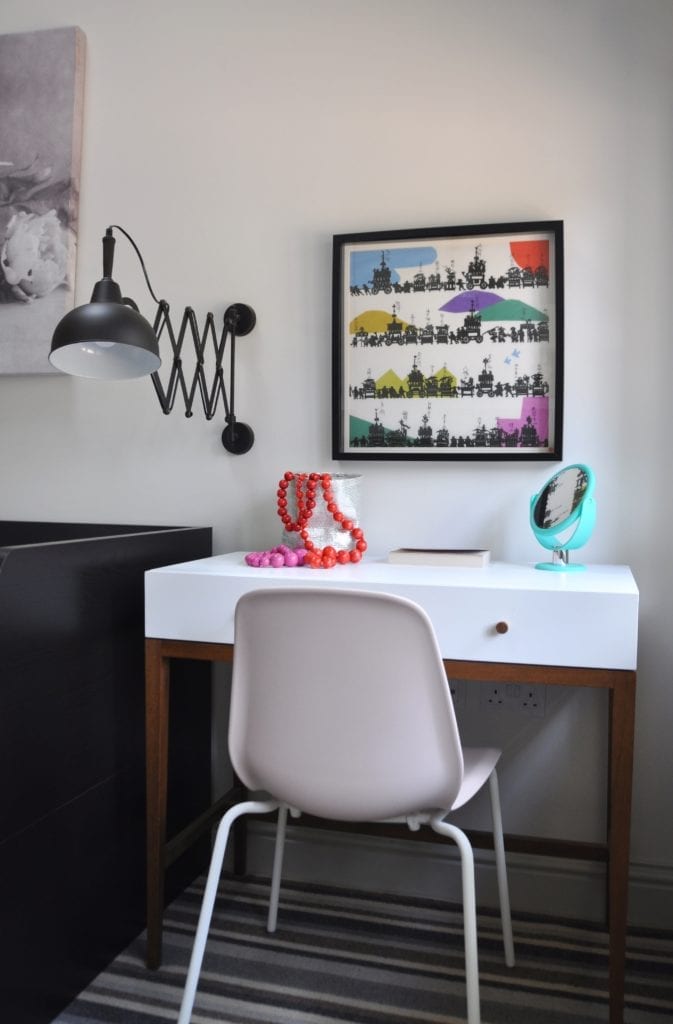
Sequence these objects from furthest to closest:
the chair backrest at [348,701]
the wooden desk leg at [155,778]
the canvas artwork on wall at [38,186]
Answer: the canvas artwork on wall at [38,186]
the wooden desk leg at [155,778]
the chair backrest at [348,701]

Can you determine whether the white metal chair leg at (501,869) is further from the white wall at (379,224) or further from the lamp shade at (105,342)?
the lamp shade at (105,342)

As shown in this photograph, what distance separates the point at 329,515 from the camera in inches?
74.0

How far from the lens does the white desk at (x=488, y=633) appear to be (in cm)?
144

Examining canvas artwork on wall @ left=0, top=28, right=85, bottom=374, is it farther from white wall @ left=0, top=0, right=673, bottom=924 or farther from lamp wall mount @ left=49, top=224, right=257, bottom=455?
lamp wall mount @ left=49, top=224, right=257, bottom=455

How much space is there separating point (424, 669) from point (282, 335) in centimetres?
113

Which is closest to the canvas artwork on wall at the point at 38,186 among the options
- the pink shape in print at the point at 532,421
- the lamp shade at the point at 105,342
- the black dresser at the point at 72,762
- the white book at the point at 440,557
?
the lamp shade at the point at 105,342

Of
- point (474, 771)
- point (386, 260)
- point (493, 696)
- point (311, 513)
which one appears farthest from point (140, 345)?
point (493, 696)

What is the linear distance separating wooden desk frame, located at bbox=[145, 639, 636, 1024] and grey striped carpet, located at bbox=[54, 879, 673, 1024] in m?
0.11

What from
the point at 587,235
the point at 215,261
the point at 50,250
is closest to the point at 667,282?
the point at 587,235

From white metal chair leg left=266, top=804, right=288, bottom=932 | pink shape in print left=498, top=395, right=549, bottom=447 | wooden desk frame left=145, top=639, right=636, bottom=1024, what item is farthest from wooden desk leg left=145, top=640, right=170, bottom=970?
pink shape in print left=498, top=395, right=549, bottom=447

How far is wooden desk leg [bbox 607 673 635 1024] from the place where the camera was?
1436 millimetres

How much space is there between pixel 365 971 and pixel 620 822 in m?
0.63

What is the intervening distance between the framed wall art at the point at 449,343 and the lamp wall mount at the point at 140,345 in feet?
0.89

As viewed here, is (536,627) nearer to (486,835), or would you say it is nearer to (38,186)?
(486,835)
